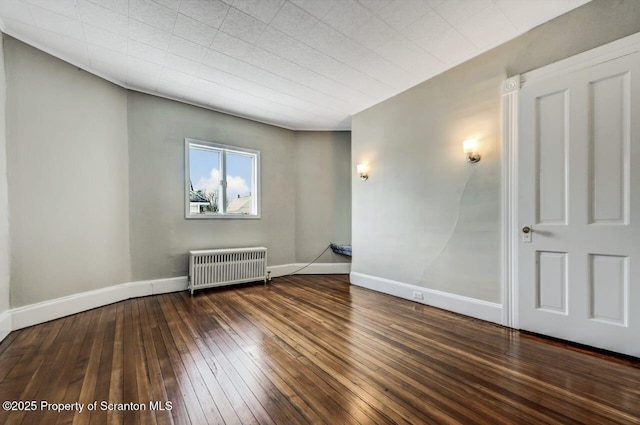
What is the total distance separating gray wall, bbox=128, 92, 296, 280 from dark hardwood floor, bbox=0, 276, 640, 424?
3.55 feet

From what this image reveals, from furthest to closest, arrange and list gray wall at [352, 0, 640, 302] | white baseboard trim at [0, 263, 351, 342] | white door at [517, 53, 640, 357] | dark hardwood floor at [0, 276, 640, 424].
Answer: white baseboard trim at [0, 263, 351, 342] → gray wall at [352, 0, 640, 302] → white door at [517, 53, 640, 357] → dark hardwood floor at [0, 276, 640, 424]

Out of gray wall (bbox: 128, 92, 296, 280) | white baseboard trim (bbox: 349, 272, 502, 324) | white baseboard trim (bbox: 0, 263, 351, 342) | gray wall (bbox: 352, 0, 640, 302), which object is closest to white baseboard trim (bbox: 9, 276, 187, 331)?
white baseboard trim (bbox: 0, 263, 351, 342)

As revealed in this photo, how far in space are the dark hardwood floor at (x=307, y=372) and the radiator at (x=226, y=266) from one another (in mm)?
1020

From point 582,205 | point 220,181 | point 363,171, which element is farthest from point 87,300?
point 582,205

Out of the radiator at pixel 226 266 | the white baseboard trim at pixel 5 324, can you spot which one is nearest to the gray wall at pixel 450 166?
the radiator at pixel 226 266

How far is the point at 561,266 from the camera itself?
227 centimetres

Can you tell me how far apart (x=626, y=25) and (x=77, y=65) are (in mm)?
5245

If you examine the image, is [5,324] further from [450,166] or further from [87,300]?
[450,166]

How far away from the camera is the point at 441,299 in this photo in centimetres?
308

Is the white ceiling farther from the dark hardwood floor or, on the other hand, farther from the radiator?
the dark hardwood floor

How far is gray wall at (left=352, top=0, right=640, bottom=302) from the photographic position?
2312mm

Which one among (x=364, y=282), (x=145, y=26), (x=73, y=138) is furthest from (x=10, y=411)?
(x=364, y=282)

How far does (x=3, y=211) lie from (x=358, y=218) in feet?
13.2

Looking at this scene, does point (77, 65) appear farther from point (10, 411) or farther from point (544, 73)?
point (544, 73)
